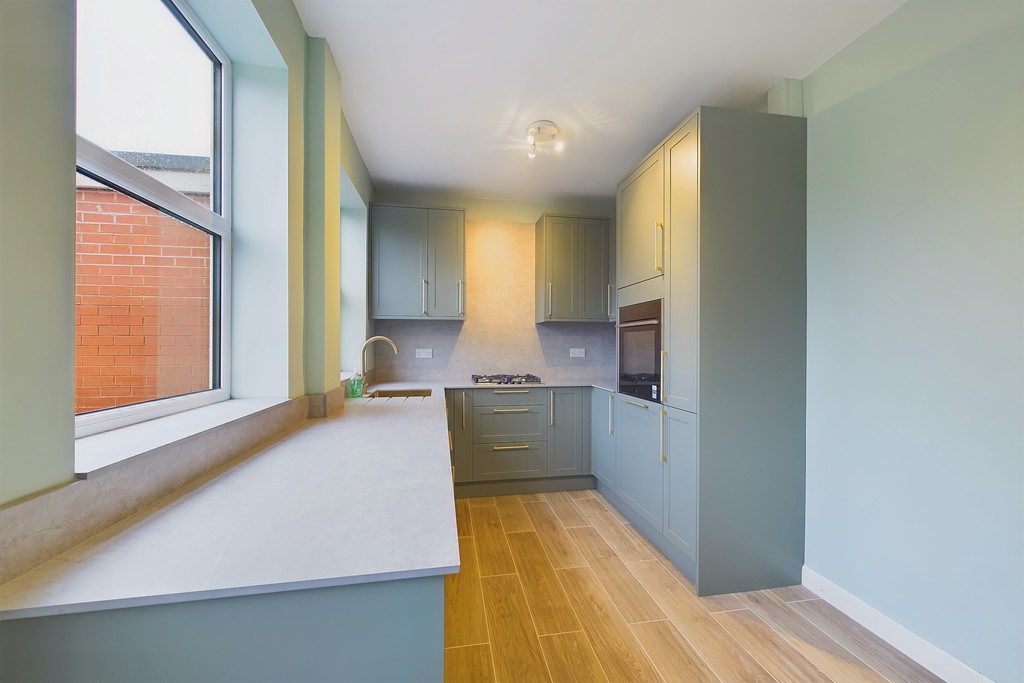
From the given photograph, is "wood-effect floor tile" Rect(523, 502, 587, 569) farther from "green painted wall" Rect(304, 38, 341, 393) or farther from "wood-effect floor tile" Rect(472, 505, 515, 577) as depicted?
"green painted wall" Rect(304, 38, 341, 393)

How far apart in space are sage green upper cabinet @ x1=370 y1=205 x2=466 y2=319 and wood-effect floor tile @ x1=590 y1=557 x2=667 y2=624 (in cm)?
218

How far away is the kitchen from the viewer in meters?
1.32

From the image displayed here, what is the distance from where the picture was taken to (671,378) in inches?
85.9

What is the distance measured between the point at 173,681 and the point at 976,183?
2.52 meters

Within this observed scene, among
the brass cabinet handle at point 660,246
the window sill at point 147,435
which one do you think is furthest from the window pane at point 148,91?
the brass cabinet handle at point 660,246

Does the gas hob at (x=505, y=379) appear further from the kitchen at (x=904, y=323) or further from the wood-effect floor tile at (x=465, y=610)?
the kitchen at (x=904, y=323)

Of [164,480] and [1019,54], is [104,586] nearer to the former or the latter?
[164,480]

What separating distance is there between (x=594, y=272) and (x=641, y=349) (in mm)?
1325

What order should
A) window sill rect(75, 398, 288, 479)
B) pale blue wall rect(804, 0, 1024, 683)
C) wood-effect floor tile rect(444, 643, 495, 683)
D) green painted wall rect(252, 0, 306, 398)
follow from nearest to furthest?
window sill rect(75, 398, 288, 479), pale blue wall rect(804, 0, 1024, 683), wood-effect floor tile rect(444, 643, 495, 683), green painted wall rect(252, 0, 306, 398)

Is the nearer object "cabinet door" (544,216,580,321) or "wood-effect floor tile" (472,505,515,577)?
"wood-effect floor tile" (472,505,515,577)

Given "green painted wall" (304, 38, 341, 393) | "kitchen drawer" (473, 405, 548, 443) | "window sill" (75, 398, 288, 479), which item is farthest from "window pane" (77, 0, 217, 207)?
"kitchen drawer" (473, 405, 548, 443)

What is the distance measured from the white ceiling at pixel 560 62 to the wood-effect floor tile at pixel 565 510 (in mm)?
2639

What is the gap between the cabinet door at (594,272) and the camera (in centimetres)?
364

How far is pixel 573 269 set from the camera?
3625 mm
